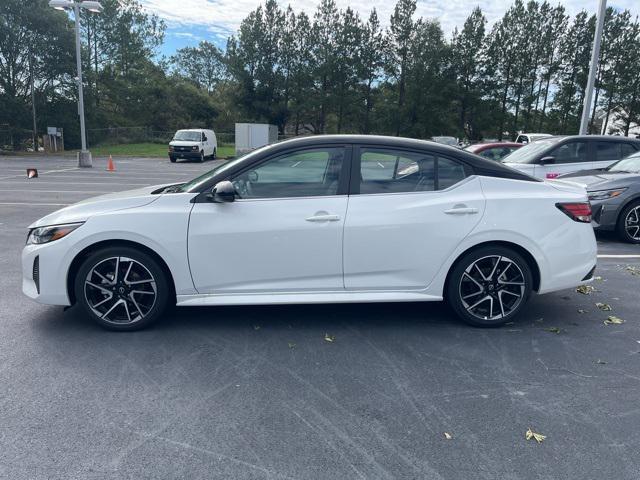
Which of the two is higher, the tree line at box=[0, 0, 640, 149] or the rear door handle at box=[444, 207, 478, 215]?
the tree line at box=[0, 0, 640, 149]

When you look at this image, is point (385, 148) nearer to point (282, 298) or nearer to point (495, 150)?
point (282, 298)

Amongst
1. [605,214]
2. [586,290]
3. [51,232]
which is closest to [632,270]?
[586,290]

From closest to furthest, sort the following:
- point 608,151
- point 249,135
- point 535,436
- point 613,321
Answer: point 535,436 → point 613,321 → point 608,151 → point 249,135

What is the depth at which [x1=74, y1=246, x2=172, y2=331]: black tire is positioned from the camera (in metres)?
4.30

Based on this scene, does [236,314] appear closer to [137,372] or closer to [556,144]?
[137,372]

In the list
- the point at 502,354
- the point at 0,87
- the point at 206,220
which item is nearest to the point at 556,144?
the point at 502,354

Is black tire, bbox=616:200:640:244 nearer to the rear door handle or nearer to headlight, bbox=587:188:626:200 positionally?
headlight, bbox=587:188:626:200

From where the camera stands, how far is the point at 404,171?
4578mm

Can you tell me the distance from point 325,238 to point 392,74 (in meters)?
57.0

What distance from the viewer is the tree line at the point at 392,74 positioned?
175 feet

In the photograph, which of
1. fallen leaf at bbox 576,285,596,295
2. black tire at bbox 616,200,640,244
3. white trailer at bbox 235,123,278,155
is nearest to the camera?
fallen leaf at bbox 576,285,596,295

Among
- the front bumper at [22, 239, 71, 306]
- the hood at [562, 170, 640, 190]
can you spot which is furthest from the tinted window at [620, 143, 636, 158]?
the front bumper at [22, 239, 71, 306]

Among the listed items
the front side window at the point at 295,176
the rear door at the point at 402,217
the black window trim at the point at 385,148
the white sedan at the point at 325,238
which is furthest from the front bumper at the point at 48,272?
the black window trim at the point at 385,148

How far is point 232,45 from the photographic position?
62281 millimetres
